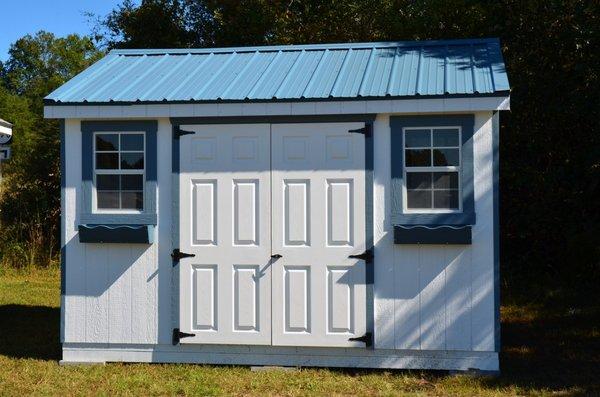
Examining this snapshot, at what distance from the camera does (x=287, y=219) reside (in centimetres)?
721

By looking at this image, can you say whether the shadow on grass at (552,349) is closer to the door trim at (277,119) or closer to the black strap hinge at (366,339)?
the black strap hinge at (366,339)

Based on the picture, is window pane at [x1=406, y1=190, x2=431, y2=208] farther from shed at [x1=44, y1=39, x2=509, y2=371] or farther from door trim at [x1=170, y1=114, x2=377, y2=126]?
door trim at [x1=170, y1=114, x2=377, y2=126]

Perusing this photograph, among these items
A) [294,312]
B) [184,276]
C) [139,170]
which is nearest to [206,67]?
[139,170]

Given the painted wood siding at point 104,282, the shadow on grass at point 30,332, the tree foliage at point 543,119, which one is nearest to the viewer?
the painted wood siding at point 104,282

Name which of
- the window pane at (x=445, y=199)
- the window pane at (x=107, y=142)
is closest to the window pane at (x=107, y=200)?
the window pane at (x=107, y=142)

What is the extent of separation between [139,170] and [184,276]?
3.58 feet

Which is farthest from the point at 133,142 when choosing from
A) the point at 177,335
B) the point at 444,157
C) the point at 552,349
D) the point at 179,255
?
the point at 552,349

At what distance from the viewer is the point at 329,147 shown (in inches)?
282

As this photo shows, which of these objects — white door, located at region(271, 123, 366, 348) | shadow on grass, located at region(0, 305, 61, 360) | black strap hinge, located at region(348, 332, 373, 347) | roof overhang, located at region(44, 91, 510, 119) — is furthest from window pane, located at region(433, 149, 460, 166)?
shadow on grass, located at region(0, 305, 61, 360)

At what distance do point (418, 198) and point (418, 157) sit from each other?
37 centimetres

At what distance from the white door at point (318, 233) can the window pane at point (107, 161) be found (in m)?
1.51

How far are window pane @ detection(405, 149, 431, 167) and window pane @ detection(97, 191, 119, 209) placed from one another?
9.08ft

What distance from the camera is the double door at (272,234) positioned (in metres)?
7.11

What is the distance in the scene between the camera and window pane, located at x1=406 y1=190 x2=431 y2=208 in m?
7.04
